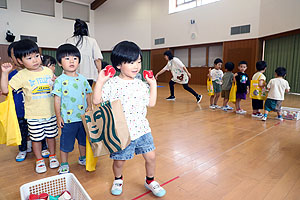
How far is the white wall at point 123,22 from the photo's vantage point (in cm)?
1240

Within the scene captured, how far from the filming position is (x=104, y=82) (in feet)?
3.73

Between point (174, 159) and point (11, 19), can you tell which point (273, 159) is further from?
point (11, 19)

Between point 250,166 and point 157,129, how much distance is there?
133cm

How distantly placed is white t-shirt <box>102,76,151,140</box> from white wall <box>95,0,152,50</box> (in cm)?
1180

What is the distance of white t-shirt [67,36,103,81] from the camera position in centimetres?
218

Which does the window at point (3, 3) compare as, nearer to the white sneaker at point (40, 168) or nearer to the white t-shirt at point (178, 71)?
the white t-shirt at point (178, 71)

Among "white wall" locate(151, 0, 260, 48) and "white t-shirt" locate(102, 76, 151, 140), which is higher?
"white wall" locate(151, 0, 260, 48)

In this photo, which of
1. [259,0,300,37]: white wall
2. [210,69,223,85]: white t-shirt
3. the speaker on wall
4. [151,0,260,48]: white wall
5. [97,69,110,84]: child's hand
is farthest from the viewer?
the speaker on wall

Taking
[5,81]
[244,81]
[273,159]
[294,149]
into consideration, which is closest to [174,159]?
[273,159]

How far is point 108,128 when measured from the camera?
45.1 inches

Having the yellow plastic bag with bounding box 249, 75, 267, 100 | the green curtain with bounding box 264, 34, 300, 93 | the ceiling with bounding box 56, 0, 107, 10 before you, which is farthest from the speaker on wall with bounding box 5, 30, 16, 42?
the green curtain with bounding box 264, 34, 300, 93

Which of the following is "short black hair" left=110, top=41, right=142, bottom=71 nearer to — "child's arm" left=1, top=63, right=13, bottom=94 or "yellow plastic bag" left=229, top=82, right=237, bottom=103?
"child's arm" left=1, top=63, right=13, bottom=94

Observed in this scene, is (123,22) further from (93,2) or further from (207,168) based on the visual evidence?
(207,168)

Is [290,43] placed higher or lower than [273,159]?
higher
